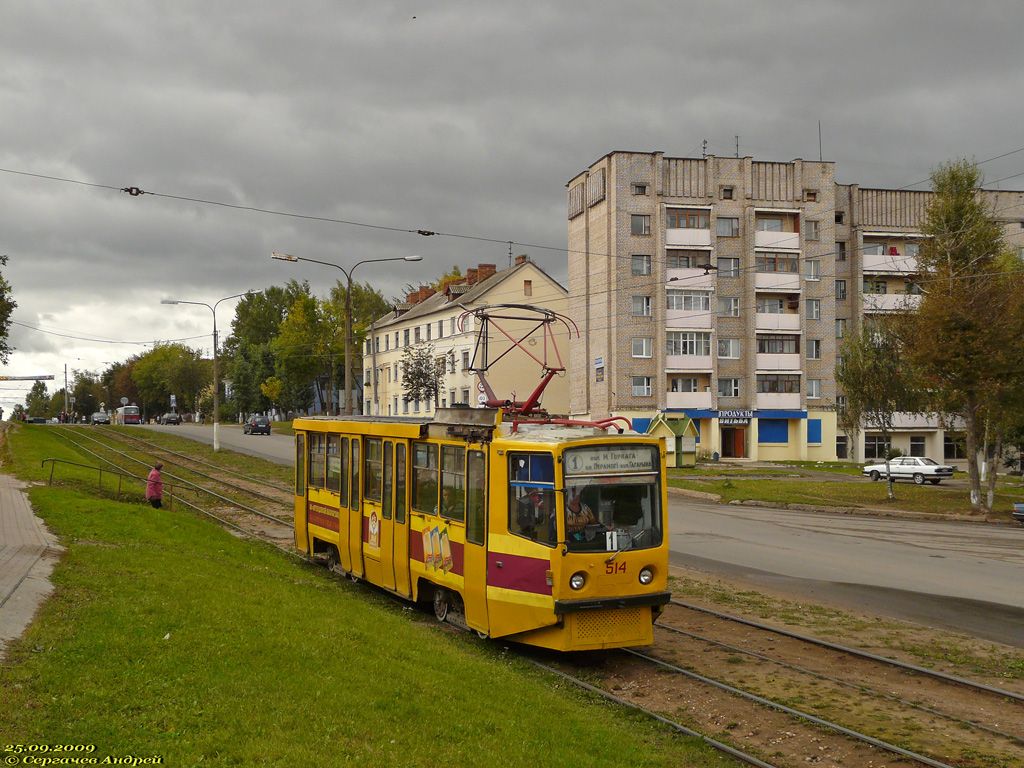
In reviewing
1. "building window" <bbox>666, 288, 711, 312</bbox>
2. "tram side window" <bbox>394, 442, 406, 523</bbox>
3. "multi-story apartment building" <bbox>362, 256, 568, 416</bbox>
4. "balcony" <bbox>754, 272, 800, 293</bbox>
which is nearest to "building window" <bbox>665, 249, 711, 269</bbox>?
"building window" <bbox>666, 288, 711, 312</bbox>

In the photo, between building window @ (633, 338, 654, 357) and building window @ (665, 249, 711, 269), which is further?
building window @ (665, 249, 711, 269)

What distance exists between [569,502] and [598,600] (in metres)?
1.15

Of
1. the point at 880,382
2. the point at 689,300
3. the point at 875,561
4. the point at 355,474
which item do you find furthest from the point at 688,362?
the point at 355,474

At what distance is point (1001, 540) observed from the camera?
79.6 ft

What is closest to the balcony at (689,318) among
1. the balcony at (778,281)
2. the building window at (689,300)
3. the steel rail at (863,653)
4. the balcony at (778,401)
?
the building window at (689,300)

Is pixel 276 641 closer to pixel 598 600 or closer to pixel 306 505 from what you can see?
pixel 598 600

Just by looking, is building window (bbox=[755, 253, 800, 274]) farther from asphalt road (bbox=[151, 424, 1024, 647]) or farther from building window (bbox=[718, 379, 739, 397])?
asphalt road (bbox=[151, 424, 1024, 647])

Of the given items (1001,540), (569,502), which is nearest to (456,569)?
(569,502)

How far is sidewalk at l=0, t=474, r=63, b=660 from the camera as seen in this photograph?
9534 mm

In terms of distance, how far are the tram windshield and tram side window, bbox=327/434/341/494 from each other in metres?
6.79

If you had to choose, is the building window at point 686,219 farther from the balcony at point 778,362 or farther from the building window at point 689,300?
the balcony at point 778,362

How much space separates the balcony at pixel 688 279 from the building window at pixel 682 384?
5816 mm

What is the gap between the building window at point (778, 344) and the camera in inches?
2395

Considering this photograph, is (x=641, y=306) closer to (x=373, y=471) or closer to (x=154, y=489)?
(x=154, y=489)
